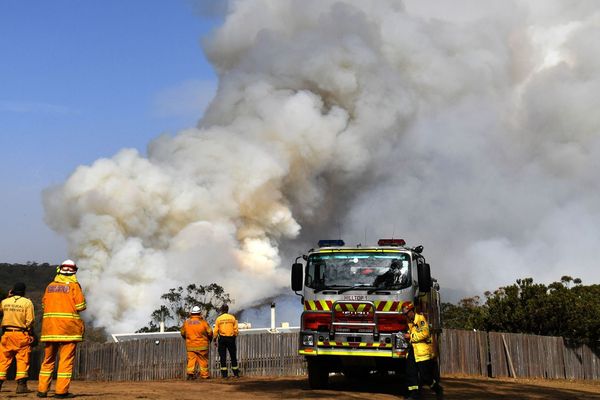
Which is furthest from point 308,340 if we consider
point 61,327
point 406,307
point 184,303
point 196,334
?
point 184,303

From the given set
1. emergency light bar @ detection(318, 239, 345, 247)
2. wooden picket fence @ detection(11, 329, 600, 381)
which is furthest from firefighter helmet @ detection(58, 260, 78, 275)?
wooden picket fence @ detection(11, 329, 600, 381)

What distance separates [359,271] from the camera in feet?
53.7

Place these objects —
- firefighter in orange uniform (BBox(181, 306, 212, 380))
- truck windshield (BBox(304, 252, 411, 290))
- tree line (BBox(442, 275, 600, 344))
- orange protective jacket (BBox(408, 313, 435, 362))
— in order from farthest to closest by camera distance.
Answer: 1. tree line (BBox(442, 275, 600, 344))
2. firefighter in orange uniform (BBox(181, 306, 212, 380))
3. truck windshield (BBox(304, 252, 411, 290))
4. orange protective jacket (BBox(408, 313, 435, 362))

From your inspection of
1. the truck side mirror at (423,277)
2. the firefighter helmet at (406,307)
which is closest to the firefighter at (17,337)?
the firefighter helmet at (406,307)

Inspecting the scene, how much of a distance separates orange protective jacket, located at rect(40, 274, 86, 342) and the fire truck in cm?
522

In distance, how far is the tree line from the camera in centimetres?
3478

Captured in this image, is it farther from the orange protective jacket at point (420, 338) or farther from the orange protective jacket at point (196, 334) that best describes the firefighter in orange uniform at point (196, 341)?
the orange protective jacket at point (420, 338)

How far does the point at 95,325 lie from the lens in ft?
206

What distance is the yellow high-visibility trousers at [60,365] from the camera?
40.5 ft

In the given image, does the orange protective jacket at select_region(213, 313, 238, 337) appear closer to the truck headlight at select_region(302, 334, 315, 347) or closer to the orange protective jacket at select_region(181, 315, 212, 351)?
the orange protective jacket at select_region(181, 315, 212, 351)

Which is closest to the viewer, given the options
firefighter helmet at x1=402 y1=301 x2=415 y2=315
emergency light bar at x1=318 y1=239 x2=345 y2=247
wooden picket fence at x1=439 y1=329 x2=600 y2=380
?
firefighter helmet at x1=402 y1=301 x2=415 y2=315

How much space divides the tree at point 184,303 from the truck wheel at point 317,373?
128 ft

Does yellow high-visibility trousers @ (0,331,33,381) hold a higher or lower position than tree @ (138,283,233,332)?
lower

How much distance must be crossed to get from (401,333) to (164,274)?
5252 cm
